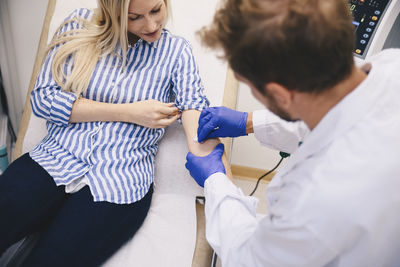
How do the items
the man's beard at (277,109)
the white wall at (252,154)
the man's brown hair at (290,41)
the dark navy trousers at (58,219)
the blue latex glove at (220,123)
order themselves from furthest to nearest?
the white wall at (252,154)
the blue latex glove at (220,123)
the dark navy trousers at (58,219)
the man's beard at (277,109)
the man's brown hair at (290,41)

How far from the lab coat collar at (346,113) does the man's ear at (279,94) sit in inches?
3.6

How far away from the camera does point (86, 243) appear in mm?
899

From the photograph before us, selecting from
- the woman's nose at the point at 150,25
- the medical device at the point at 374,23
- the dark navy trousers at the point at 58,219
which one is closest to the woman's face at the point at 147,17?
the woman's nose at the point at 150,25

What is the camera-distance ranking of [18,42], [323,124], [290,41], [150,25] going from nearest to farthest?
[290,41] < [323,124] < [150,25] < [18,42]

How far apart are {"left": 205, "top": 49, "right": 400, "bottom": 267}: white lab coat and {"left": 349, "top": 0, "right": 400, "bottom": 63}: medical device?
51 cm

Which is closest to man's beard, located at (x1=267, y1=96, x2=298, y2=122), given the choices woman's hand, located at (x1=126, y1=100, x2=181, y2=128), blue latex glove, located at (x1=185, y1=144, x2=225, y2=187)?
blue latex glove, located at (x1=185, y1=144, x2=225, y2=187)

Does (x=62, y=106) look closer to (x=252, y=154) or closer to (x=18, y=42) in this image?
(x=18, y=42)

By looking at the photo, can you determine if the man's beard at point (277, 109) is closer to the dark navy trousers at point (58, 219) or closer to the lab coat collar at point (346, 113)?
the lab coat collar at point (346, 113)

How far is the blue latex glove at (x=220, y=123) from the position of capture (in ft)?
3.80

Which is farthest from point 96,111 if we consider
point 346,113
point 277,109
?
point 346,113

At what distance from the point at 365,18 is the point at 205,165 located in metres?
0.84

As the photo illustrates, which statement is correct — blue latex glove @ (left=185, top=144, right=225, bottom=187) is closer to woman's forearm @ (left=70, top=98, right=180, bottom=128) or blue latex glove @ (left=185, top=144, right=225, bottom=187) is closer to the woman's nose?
woman's forearm @ (left=70, top=98, right=180, bottom=128)

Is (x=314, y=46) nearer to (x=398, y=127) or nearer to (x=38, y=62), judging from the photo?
(x=398, y=127)

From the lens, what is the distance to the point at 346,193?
21.7 inches
